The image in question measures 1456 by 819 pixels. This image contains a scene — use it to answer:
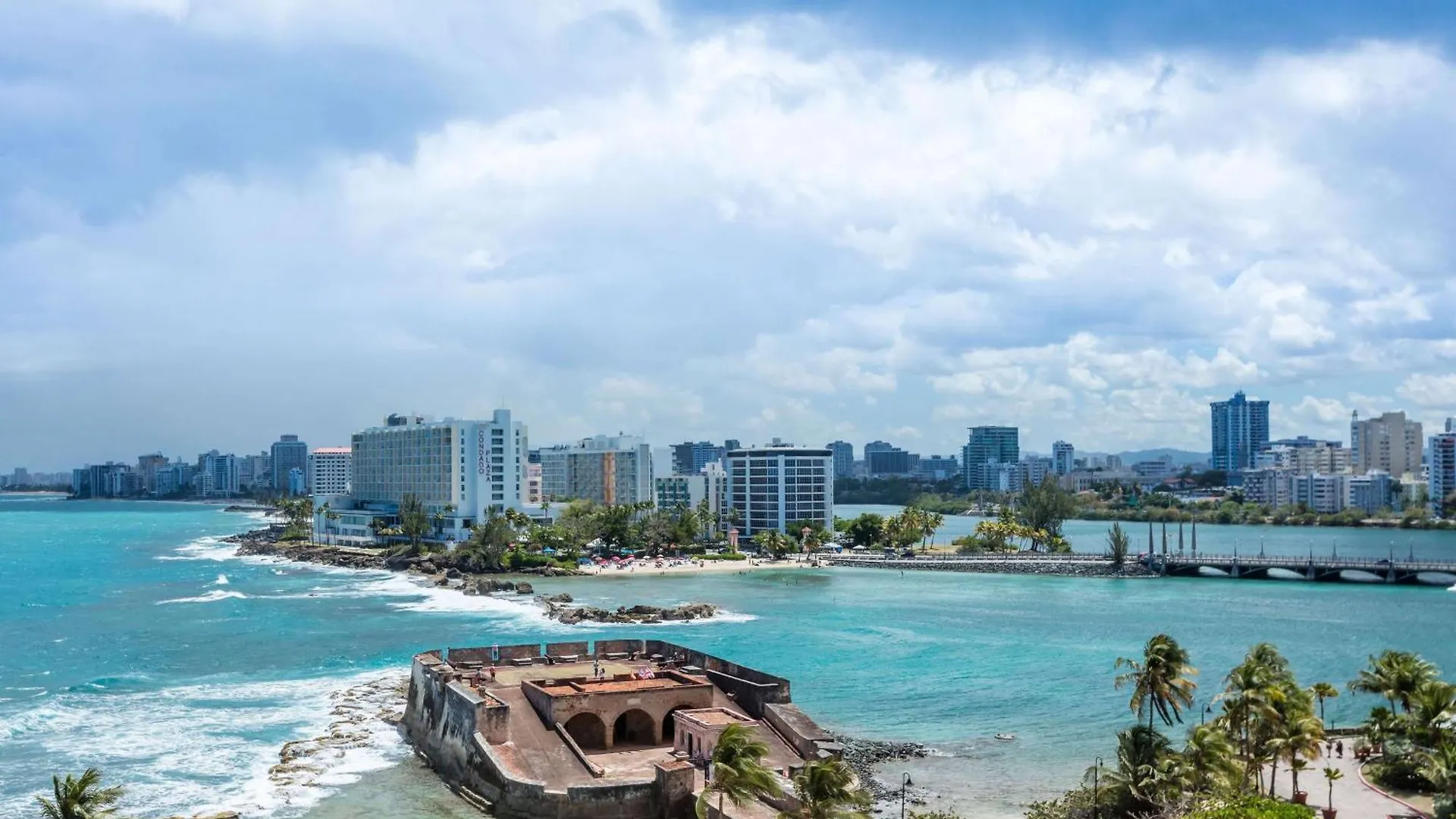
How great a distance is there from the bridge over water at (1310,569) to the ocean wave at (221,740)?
305 feet

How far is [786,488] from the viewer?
159 metres

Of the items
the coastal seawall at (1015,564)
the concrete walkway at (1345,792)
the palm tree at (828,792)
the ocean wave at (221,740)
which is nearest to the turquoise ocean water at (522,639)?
the ocean wave at (221,740)

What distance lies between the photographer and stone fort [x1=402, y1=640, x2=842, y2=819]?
32.9 m

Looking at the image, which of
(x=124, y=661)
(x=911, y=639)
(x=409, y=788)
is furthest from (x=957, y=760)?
(x=124, y=661)

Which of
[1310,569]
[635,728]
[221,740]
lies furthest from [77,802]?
[1310,569]

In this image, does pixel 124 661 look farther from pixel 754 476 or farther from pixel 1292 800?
pixel 754 476

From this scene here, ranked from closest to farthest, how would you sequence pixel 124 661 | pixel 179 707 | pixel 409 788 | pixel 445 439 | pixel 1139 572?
pixel 409 788
pixel 179 707
pixel 124 661
pixel 1139 572
pixel 445 439

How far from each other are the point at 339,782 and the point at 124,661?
35.3 meters

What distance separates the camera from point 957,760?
43219 millimetres

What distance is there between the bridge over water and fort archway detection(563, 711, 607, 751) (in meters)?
99.8

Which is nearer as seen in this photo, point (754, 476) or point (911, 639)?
point (911, 639)

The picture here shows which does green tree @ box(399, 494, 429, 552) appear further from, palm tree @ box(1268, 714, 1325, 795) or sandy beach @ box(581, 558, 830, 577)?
palm tree @ box(1268, 714, 1325, 795)

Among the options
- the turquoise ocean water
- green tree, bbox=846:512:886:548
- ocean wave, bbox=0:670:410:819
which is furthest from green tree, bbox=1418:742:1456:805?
green tree, bbox=846:512:886:548

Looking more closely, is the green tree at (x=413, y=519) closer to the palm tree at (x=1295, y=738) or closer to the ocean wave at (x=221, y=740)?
the ocean wave at (x=221, y=740)
